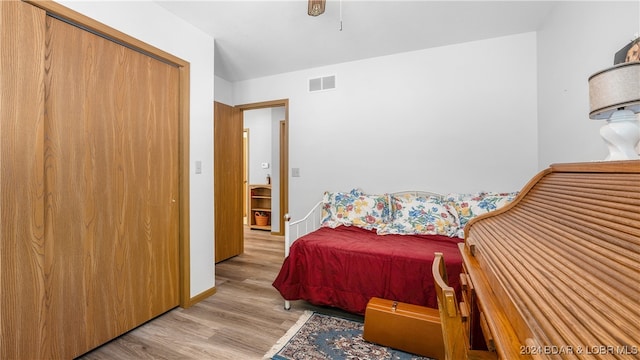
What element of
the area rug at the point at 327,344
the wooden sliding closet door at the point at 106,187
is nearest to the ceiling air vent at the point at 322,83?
the wooden sliding closet door at the point at 106,187

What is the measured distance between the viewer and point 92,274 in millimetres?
1762

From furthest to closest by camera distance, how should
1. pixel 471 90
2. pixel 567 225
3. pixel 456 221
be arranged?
pixel 471 90 → pixel 456 221 → pixel 567 225

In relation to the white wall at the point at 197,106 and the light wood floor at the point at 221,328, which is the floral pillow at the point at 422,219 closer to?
the light wood floor at the point at 221,328

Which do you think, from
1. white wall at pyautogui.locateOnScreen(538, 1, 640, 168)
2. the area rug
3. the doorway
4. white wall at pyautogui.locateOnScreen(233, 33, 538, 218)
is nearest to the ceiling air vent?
white wall at pyautogui.locateOnScreen(233, 33, 538, 218)

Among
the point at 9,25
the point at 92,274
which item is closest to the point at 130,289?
the point at 92,274

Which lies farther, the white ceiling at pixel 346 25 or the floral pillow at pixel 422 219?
the floral pillow at pixel 422 219

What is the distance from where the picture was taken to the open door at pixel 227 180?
138 inches

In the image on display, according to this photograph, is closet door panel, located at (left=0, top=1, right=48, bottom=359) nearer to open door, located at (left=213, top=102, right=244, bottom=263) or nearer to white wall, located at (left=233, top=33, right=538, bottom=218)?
open door, located at (left=213, top=102, right=244, bottom=263)

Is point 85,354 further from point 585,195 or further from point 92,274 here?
point 585,195

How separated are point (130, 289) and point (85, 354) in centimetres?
42

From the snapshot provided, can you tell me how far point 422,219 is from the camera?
257 centimetres

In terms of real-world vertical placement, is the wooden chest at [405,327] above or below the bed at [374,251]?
below

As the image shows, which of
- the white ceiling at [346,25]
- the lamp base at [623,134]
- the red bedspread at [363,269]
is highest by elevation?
the white ceiling at [346,25]

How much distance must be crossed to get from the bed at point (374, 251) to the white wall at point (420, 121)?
329 mm
